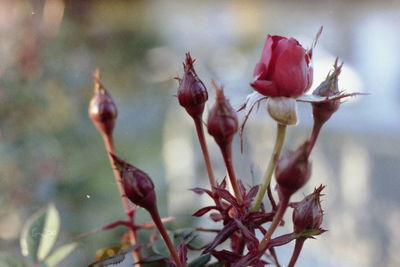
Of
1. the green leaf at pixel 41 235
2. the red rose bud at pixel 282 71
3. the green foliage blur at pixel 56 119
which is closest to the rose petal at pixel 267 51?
the red rose bud at pixel 282 71

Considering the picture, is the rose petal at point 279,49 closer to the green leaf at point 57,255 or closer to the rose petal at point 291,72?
the rose petal at point 291,72

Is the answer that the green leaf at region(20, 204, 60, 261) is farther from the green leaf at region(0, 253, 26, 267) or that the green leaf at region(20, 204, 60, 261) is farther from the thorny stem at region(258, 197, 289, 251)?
the thorny stem at region(258, 197, 289, 251)

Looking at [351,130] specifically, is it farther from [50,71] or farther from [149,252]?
[149,252]

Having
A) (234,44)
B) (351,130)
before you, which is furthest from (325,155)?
(234,44)

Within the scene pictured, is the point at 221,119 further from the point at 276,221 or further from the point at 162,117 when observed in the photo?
the point at 162,117

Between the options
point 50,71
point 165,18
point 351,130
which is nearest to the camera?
point 50,71

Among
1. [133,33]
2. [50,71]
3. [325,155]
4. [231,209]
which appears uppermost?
[133,33]
